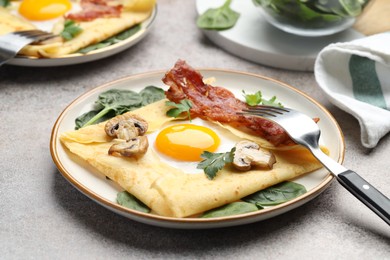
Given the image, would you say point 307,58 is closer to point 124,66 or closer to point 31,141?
Result: point 124,66

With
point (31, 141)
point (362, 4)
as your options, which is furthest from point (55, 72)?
point (362, 4)

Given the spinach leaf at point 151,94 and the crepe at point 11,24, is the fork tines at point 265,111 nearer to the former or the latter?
the spinach leaf at point 151,94

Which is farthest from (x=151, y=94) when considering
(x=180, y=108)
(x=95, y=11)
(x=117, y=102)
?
(x=95, y=11)

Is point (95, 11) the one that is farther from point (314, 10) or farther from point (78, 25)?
point (314, 10)

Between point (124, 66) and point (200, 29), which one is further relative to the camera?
point (200, 29)

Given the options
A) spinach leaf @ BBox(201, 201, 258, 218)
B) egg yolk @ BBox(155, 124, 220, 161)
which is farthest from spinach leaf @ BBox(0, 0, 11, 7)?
spinach leaf @ BBox(201, 201, 258, 218)

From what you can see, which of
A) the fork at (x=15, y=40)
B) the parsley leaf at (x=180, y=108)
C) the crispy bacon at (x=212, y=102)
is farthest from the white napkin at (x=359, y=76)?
the fork at (x=15, y=40)

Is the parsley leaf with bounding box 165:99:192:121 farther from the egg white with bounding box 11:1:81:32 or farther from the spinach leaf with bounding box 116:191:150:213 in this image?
the egg white with bounding box 11:1:81:32
